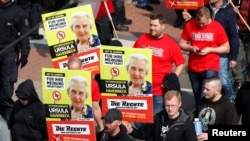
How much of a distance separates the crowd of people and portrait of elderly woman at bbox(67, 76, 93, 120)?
11 millimetres

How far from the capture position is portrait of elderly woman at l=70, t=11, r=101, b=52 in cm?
1105

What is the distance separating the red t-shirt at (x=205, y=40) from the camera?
11.3 metres

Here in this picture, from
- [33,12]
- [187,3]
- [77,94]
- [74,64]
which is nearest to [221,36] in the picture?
[187,3]

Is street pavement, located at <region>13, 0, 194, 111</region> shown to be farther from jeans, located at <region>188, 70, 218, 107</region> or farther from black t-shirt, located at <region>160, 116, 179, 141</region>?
black t-shirt, located at <region>160, 116, 179, 141</region>

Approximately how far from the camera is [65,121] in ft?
33.0

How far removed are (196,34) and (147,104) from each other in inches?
57.5

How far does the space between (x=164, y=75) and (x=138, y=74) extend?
0.84 meters

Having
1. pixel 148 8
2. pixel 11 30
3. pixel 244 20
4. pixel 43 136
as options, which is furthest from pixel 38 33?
pixel 43 136

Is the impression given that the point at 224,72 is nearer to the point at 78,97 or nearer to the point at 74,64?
the point at 74,64

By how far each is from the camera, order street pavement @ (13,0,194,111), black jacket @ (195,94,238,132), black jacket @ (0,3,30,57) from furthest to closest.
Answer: street pavement @ (13,0,194,111)
black jacket @ (0,3,30,57)
black jacket @ (195,94,238,132)

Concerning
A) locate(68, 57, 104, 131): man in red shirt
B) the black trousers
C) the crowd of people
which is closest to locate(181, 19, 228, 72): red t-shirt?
the crowd of people

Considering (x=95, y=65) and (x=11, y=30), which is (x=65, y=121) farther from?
(x=11, y=30)

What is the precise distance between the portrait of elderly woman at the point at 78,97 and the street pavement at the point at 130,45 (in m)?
2.93

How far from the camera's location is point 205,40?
37.4ft
